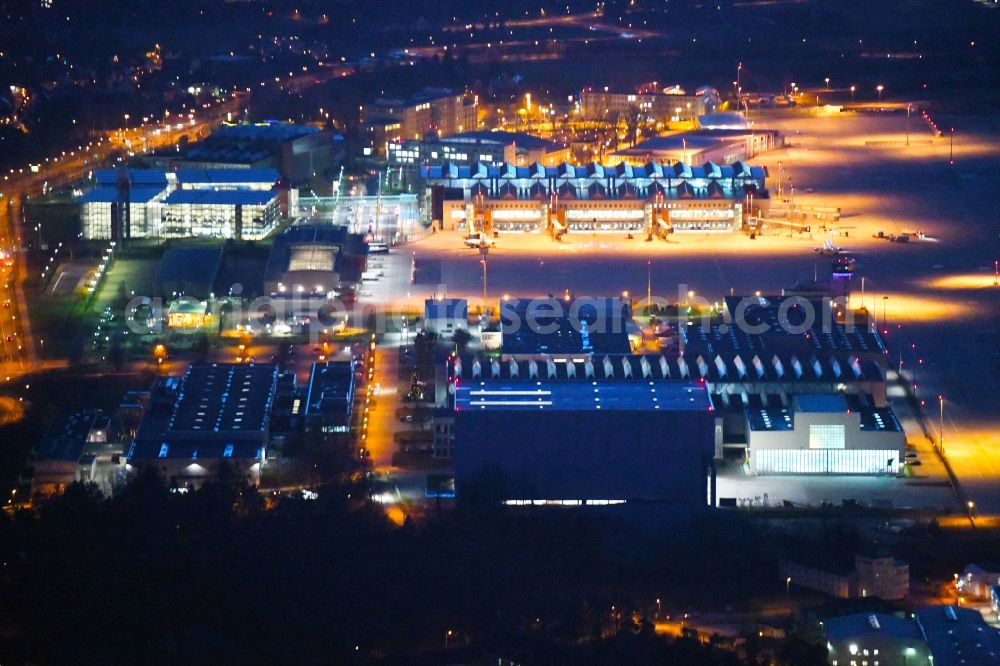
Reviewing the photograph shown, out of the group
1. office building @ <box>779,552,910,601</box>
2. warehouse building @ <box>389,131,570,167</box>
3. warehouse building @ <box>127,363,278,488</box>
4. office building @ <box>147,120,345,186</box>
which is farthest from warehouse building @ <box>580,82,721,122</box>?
office building @ <box>779,552,910,601</box>

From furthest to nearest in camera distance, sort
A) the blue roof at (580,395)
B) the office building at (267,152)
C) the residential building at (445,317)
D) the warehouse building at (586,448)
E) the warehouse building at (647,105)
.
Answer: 1. the warehouse building at (647,105)
2. the office building at (267,152)
3. the residential building at (445,317)
4. the blue roof at (580,395)
5. the warehouse building at (586,448)

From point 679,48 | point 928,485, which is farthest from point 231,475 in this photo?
point 679,48

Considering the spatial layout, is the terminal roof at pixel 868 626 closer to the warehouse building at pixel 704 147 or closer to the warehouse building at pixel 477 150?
the warehouse building at pixel 704 147

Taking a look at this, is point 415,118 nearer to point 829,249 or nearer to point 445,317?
point 829,249

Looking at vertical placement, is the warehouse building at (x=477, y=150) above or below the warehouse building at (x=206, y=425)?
above

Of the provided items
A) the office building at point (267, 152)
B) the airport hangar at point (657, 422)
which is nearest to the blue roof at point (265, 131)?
the office building at point (267, 152)

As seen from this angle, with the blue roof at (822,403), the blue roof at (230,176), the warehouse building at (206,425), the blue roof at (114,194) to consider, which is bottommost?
the warehouse building at (206,425)
